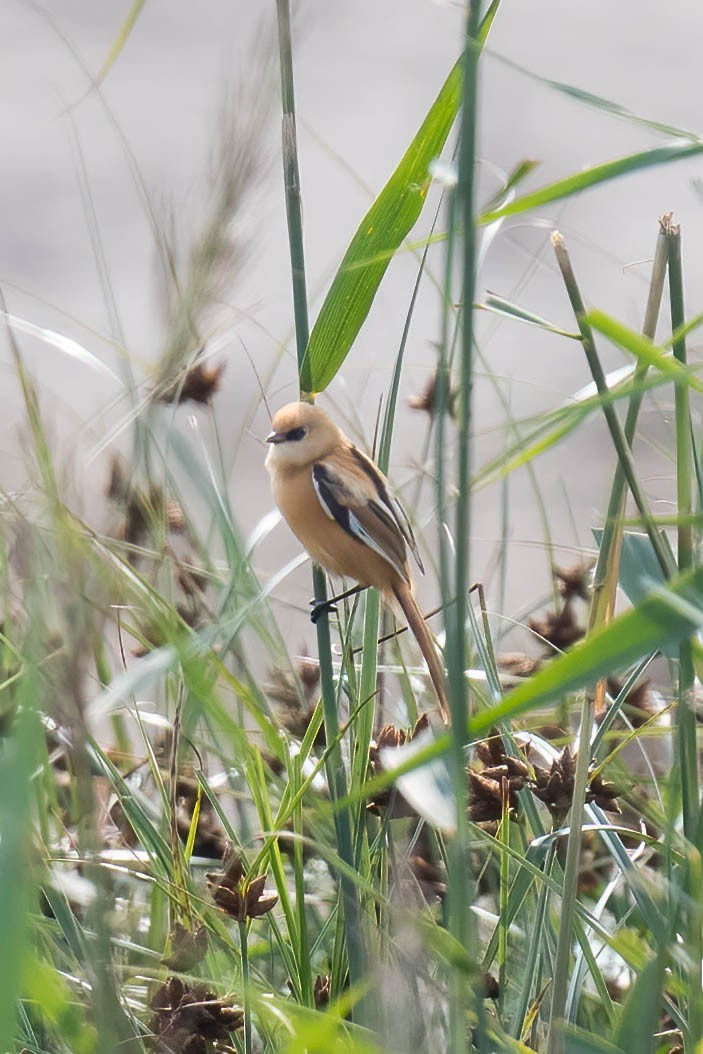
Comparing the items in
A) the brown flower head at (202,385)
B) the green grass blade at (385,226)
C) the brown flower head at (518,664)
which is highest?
the brown flower head at (202,385)

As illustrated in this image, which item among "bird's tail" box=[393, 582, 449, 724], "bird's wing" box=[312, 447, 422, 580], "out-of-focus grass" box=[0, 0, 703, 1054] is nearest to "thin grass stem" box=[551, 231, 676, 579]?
"out-of-focus grass" box=[0, 0, 703, 1054]

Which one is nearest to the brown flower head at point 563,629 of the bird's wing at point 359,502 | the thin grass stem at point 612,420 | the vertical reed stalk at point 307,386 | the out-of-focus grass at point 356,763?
the out-of-focus grass at point 356,763

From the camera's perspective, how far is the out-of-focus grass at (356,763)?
0.50m

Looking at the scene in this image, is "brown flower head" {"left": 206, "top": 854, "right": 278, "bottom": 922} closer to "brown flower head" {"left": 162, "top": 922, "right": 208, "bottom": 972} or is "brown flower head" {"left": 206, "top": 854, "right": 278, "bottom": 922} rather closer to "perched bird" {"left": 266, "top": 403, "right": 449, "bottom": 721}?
"brown flower head" {"left": 162, "top": 922, "right": 208, "bottom": 972}

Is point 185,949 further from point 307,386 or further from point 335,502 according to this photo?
point 335,502

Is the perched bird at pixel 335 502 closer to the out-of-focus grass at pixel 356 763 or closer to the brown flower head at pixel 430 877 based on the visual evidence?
the out-of-focus grass at pixel 356 763

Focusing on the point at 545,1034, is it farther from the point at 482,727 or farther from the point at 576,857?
the point at 482,727

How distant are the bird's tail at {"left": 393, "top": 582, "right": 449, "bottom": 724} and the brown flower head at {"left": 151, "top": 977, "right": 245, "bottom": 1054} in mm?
355

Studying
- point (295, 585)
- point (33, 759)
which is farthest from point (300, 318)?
point (295, 585)

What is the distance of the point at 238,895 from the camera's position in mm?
893

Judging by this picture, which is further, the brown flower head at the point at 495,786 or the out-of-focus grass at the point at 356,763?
the brown flower head at the point at 495,786

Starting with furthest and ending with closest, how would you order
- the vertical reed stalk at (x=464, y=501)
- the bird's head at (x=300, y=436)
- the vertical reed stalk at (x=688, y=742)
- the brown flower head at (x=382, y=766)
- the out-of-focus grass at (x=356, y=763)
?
the bird's head at (x=300, y=436), the brown flower head at (x=382, y=766), the vertical reed stalk at (x=688, y=742), the vertical reed stalk at (x=464, y=501), the out-of-focus grass at (x=356, y=763)

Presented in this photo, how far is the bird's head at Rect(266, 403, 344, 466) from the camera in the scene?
1905 mm

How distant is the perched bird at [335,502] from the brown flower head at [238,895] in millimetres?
660
